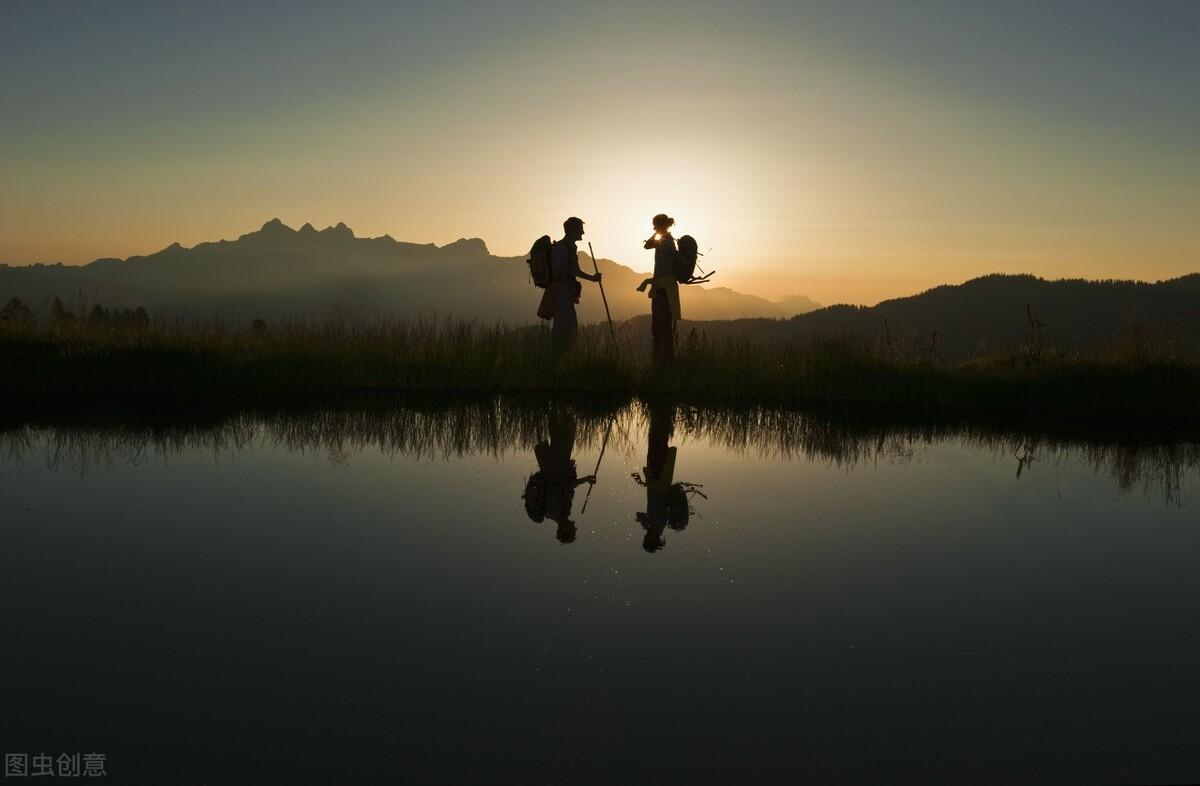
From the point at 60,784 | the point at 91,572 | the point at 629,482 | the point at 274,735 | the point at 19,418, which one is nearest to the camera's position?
the point at 60,784

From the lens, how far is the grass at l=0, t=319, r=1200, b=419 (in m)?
11.3

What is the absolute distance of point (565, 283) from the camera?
12773mm

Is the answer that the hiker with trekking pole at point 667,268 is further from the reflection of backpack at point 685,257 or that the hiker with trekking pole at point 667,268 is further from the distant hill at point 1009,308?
the distant hill at point 1009,308

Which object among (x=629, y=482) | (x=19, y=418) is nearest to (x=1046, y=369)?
(x=629, y=482)

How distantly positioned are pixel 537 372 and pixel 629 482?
6073mm

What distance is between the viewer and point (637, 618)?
3883 millimetres

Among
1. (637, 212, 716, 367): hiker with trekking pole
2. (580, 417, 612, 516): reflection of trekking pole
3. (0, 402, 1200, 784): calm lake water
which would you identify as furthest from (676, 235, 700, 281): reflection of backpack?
(0, 402, 1200, 784): calm lake water

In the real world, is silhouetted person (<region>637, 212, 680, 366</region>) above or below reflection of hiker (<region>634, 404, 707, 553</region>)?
above

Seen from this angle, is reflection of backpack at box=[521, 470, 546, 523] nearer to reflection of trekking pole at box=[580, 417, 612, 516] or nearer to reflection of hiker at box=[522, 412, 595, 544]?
reflection of hiker at box=[522, 412, 595, 544]

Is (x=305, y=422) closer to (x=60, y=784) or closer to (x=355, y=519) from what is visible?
(x=355, y=519)

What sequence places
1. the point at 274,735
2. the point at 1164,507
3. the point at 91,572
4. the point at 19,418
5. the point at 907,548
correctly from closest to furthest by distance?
the point at 274,735 < the point at 91,572 < the point at 907,548 < the point at 1164,507 < the point at 19,418

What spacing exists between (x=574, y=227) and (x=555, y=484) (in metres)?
6.43

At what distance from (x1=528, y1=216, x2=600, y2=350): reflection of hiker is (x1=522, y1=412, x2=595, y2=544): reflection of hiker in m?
4.13

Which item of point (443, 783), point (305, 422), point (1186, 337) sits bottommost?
point (443, 783)
